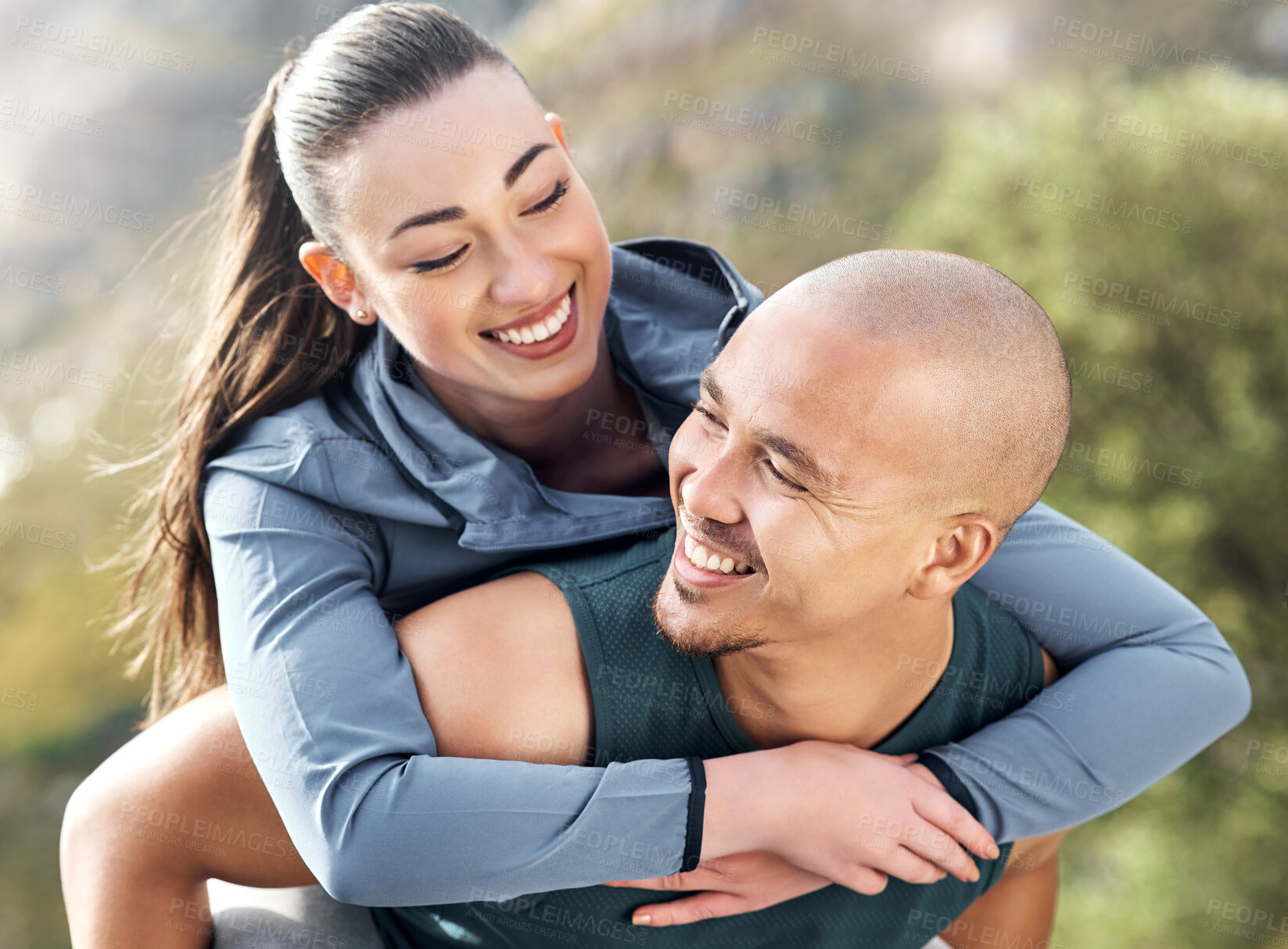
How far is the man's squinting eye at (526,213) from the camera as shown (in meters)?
1.92

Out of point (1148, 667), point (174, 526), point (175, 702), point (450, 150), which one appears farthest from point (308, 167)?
point (1148, 667)

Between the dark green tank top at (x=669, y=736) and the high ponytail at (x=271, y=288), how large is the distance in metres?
0.72

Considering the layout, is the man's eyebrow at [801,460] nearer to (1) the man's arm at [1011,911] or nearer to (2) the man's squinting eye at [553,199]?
(2) the man's squinting eye at [553,199]

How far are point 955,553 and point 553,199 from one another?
94cm

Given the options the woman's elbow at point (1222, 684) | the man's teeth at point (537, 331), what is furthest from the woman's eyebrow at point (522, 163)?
the woman's elbow at point (1222, 684)

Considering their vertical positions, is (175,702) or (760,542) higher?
(760,542)

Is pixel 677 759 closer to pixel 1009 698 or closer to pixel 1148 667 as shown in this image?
pixel 1009 698

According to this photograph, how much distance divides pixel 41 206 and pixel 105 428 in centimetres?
296

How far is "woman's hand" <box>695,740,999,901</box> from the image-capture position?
1.67 metres

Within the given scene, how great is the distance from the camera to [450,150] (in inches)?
73.5

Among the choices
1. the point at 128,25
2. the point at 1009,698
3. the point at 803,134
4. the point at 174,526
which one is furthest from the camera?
the point at 128,25

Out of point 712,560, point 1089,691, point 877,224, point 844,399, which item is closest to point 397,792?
point 712,560

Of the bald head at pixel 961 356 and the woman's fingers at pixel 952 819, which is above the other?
the bald head at pixel 961 356

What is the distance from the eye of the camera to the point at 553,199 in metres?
2.02
